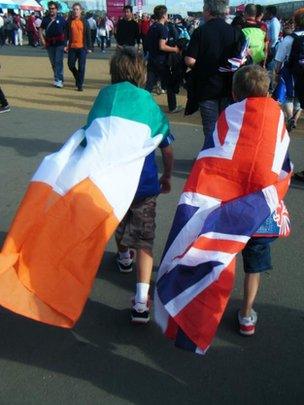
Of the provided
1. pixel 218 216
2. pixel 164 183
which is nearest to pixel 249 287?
pixel 218 216

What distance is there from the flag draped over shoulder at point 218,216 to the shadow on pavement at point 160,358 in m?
0.31

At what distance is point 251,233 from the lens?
2498 millimetres

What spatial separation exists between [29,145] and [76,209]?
481 cm

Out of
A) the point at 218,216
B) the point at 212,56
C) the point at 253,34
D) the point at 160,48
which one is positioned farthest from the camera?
the point at 160,48

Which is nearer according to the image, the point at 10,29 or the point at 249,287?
the point at 249,287

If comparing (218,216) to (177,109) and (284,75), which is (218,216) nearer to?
(284,75)

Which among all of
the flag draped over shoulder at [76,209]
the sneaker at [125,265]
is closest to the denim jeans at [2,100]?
the sneaker at [125,265]

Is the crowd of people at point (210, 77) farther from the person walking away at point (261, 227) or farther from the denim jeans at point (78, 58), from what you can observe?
the denim jeans at point (78, 58)

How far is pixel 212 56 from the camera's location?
5109 mm

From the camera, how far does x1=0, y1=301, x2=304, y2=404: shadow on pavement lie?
8.41ft

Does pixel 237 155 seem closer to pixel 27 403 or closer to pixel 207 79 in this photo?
pixel 27 403

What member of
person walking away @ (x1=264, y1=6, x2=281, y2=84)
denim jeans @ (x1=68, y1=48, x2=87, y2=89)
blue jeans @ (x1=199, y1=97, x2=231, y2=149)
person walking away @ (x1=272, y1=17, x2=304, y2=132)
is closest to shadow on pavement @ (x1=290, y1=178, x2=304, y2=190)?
person walking away @ (x1=272, y1=17, x2=304, y2=132)

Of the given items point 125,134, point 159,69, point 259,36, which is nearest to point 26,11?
point 159,69

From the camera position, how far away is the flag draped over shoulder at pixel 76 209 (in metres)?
2.57
